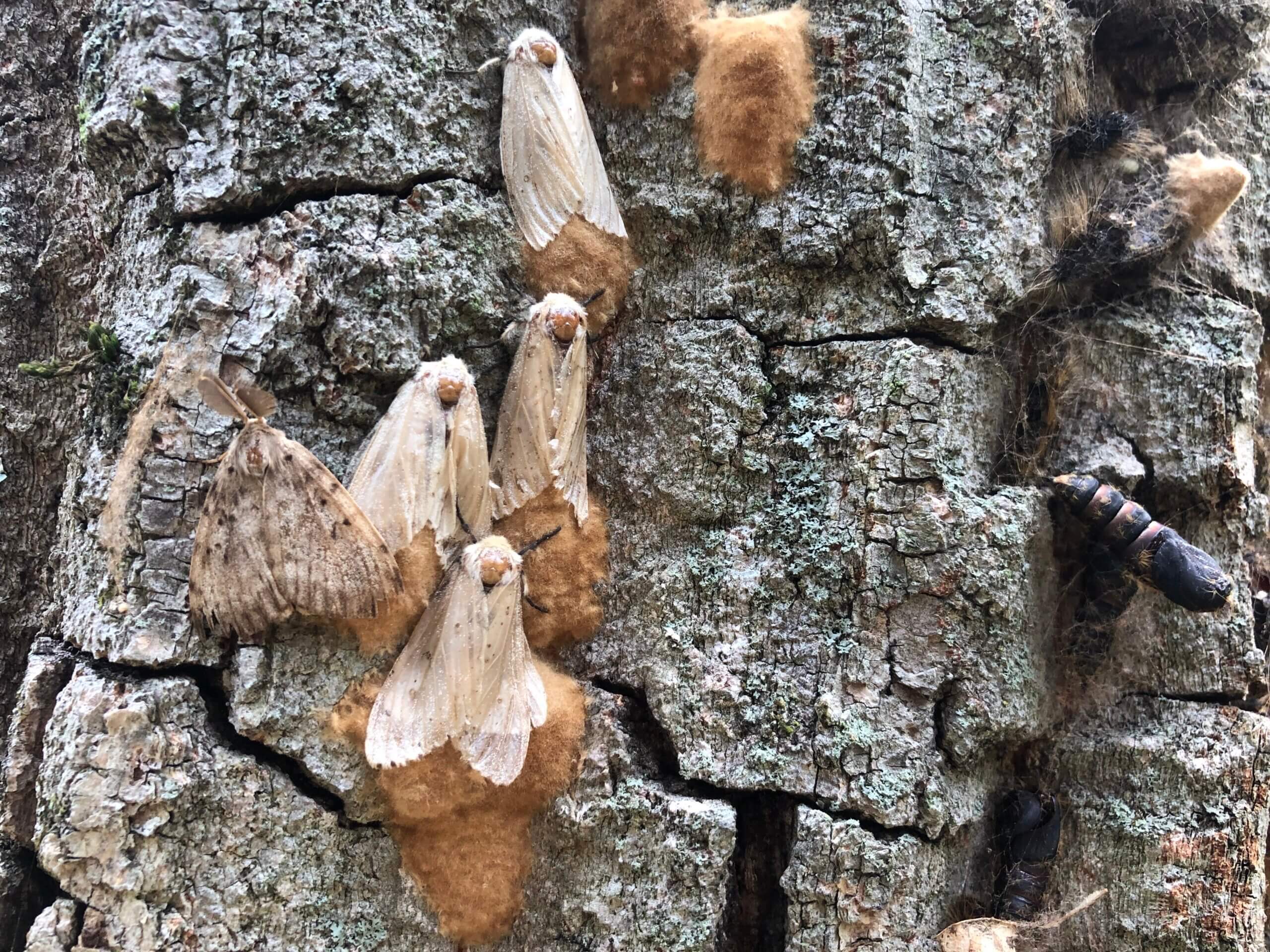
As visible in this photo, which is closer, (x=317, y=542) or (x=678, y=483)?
(x=317, y=542)

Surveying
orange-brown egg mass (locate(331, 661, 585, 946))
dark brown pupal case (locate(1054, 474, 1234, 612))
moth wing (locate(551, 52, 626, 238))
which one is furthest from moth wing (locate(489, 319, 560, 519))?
dark brown pupal case (locate(1054, 474, 1234, 612))

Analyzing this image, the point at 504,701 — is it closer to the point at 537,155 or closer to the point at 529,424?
the point at 529,424

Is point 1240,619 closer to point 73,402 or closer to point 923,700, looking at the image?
point 923,700

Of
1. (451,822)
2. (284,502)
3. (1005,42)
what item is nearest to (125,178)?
(284,502)

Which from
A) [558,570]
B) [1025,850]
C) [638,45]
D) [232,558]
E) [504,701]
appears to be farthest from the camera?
[638,45]

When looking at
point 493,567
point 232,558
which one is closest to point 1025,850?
point 493,567

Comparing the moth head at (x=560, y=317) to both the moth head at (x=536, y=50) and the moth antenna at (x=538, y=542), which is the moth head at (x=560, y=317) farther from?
the moth head at (x=536, y=50)

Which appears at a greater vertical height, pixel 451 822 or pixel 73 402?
pixel 73 402
